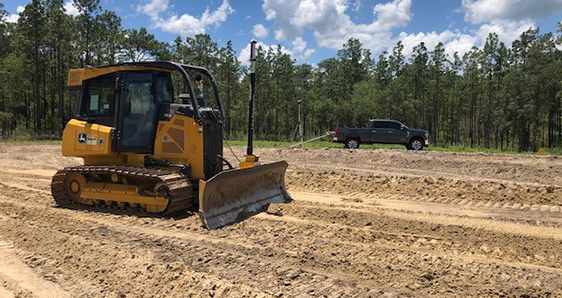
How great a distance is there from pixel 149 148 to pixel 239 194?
198 cm

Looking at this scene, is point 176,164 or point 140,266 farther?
point 176,164

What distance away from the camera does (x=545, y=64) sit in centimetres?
4397

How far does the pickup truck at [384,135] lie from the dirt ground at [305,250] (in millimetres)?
13532

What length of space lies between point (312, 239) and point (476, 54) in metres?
53.5

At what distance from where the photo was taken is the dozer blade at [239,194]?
6359mm

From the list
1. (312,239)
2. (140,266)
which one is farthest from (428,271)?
(140,266)

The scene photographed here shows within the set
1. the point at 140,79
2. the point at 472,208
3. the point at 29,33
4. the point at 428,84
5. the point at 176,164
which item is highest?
the point at 29,33

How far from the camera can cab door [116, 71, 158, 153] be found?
757 centimetres

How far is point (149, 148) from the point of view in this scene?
25.0 ft

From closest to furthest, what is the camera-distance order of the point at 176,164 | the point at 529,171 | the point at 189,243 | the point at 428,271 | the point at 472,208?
1. the point at 428,271
2. the point at 189,243
3. the point at 176,164
4. the point at 472,208
5. the point at 529,171

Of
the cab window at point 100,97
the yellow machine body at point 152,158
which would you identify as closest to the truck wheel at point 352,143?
the yellow machine body at point 152,158

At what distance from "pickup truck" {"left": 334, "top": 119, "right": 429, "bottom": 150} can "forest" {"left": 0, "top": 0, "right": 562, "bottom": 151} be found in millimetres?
16420

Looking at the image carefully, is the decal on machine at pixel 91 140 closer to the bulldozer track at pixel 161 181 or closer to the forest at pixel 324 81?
the bulldozer track at pixel 161 181

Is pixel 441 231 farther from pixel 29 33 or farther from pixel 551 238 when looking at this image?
pixel 29 33
